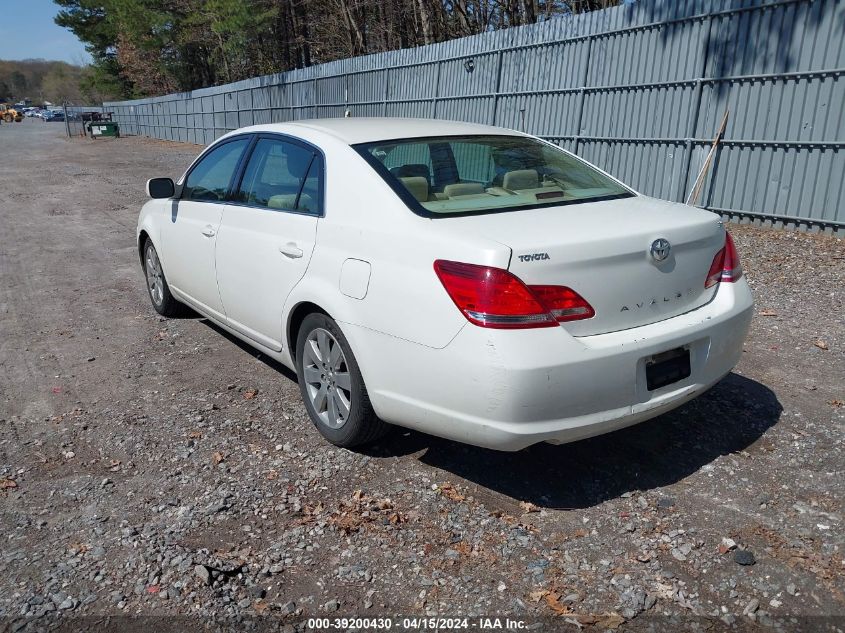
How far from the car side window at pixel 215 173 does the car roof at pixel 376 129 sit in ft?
1.13

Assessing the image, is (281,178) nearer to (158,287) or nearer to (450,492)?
(450,492)

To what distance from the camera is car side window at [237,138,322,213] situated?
384 centimetres

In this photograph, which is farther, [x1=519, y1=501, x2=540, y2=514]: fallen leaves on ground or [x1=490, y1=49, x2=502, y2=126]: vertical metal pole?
[x1=490, y1=49, x2=502, y2=126]: vertical metal pole

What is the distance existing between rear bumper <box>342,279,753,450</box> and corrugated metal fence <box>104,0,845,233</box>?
6438mm

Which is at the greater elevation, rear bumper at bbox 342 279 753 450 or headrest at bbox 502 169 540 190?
headrest at bbox 502 169 540 190

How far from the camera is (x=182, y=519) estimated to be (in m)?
3.11

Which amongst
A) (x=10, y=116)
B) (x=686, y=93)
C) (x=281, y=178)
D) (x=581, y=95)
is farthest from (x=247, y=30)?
(x=10, y=116)

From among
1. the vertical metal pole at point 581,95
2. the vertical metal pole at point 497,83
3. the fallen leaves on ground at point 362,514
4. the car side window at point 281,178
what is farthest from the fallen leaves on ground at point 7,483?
the vertical metal pole at point 497,83

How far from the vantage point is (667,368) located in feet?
10.1

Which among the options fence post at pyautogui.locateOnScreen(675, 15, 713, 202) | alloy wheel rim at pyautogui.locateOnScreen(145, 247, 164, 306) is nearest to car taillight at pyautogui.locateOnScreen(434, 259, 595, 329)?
alloy wheel rim at pyautogui.locateOnScreen(145, 247, 164, 306)

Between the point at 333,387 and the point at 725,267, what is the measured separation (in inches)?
80.7

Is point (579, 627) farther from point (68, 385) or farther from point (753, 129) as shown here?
point (753, 129)

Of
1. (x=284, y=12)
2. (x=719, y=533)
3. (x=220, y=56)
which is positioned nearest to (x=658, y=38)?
(x=719, y=533)

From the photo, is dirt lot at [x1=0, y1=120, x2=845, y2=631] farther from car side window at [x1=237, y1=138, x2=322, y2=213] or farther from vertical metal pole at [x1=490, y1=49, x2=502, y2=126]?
vertical metal pole at [x1=490, y1=49, x2=502, y2=126]
